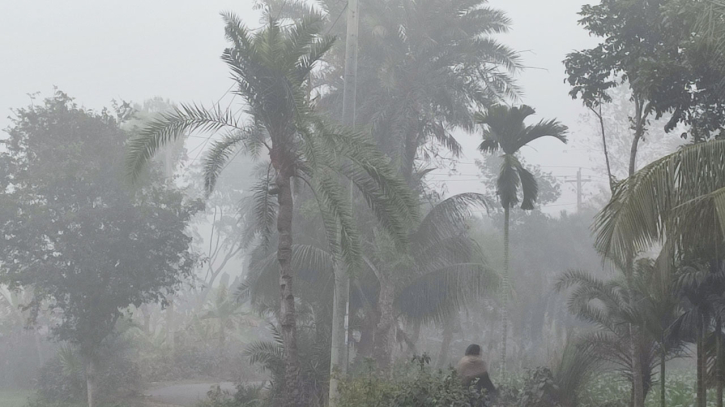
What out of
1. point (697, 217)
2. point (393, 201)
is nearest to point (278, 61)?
point (393, 201)

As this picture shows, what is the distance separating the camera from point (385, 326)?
23.7m

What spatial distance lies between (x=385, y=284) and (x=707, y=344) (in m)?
11.8

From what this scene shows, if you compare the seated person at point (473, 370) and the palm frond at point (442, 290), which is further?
the palm frond at point (442, 290)

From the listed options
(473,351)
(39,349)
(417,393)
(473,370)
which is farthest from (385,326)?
(39,349)

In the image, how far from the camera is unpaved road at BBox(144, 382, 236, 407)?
26.6m

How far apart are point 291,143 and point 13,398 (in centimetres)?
2372

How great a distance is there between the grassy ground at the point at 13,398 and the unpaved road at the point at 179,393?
4.80 metres

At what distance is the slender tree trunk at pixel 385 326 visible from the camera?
23656 millimetres

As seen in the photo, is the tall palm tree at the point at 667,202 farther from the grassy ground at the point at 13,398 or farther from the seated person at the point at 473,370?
the grassy ground at the point at 13,398

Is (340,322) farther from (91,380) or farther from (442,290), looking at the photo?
(91,380)

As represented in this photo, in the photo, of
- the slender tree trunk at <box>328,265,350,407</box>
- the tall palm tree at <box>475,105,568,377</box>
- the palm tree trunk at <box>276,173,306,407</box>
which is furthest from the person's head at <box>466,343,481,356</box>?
the tall palm tree at <box>475,105,568,377</box>

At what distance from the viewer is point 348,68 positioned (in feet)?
54.7

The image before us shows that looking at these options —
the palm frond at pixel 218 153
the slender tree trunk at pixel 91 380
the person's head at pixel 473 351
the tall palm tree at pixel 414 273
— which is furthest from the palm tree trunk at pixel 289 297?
the slender tree trunk at pixel 91 380

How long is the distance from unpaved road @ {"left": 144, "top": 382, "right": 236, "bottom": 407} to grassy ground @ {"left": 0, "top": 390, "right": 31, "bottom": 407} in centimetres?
480
